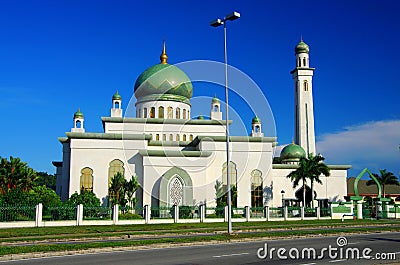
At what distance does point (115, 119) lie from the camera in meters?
52.3

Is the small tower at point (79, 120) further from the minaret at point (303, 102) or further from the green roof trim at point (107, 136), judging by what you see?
the minaret at point (303, 102)

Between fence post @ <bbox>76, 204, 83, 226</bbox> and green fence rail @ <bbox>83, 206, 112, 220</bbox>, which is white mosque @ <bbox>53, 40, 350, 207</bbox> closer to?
green fence rail @ <bbox>83, 206, 112, 220</bbox>

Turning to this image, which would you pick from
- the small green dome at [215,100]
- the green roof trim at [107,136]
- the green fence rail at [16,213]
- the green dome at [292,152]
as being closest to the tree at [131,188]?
the green roof trim at [107,136]

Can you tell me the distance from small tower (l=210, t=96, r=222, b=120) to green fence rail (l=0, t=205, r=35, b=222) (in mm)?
28734

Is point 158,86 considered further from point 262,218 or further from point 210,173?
point 262,218

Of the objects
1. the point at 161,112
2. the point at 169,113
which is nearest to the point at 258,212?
the point at 169,113

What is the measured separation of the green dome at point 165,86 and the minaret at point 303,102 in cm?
1575

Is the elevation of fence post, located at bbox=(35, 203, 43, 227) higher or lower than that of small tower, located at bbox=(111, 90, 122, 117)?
lower

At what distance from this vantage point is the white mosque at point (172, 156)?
44969 mm

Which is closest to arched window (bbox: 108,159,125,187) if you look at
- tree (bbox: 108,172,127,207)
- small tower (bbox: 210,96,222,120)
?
tree (bbox: 108,172,127,207)

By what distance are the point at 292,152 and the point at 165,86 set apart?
1759 centimetres

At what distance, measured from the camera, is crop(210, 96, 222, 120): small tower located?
2169 inches

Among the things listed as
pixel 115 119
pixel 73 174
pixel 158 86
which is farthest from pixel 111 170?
pixel 158 86

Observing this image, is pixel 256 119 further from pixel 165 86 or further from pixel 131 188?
pixel 131 188
